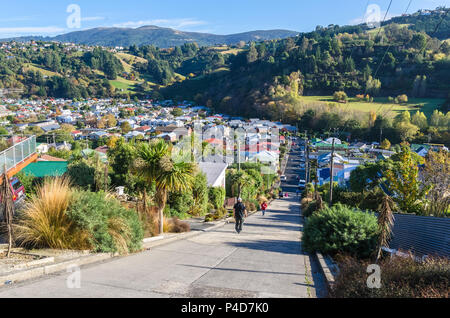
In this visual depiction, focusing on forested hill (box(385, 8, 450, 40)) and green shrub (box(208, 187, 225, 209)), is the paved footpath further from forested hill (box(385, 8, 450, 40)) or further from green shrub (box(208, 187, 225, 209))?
forested hill (box(385, 8, 450, 40))

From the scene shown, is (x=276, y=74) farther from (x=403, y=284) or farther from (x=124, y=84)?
(x=403, y=284)

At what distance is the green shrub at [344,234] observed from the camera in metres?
7.79

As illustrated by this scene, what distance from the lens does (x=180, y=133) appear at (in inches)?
3024

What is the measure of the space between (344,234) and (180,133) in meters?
70.6

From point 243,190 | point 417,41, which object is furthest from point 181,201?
point 417,41

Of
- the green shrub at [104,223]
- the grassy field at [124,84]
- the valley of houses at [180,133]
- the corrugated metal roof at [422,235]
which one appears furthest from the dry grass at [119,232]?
the grassy field at [124,84]

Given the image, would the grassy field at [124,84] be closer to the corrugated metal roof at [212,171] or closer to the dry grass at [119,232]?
the corrugated metal roof at [212,171]

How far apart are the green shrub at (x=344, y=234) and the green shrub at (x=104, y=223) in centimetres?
422

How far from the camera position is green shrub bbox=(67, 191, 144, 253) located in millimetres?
6602

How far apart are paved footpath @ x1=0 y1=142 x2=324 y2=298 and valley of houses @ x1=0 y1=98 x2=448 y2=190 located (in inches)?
473

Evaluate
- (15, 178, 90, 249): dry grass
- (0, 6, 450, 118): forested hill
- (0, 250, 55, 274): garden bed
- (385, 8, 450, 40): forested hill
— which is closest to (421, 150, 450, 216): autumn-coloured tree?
(15, 178, 90, 249): dry grass

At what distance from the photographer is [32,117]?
103938mm

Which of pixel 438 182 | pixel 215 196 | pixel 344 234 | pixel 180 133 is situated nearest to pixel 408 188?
pixel 438 182

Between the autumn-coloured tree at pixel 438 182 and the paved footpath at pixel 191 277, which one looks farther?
the autumn-coloured tree at pixel 438 182
